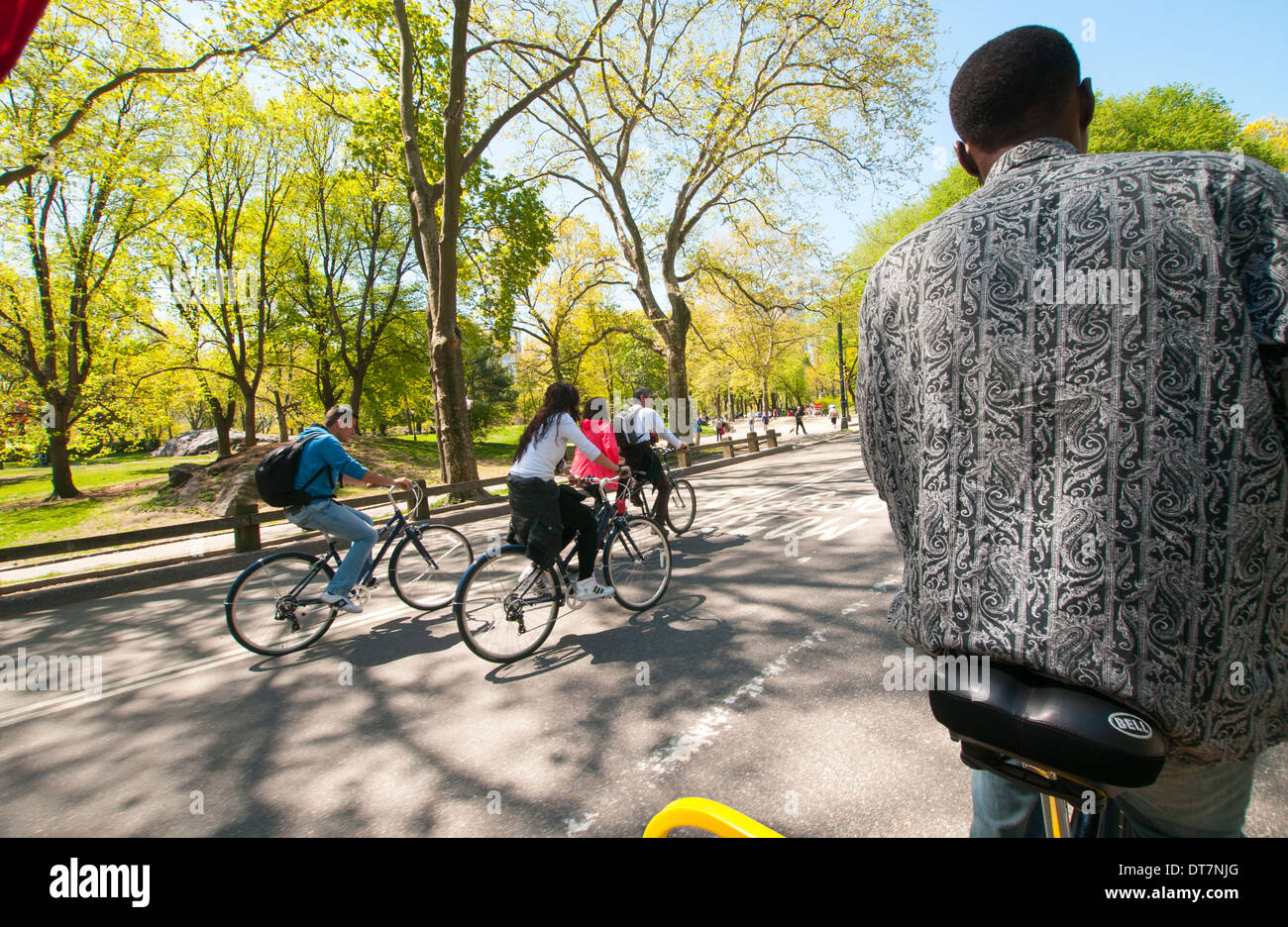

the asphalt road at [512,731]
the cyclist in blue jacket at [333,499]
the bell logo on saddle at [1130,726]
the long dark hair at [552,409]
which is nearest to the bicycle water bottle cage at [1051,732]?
the bell logo on saddle at [1130,726]

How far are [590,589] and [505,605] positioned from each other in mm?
797

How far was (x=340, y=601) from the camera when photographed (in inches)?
228

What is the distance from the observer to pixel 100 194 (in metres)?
22.0

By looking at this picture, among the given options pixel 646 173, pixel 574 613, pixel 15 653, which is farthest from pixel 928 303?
pixel 646 173

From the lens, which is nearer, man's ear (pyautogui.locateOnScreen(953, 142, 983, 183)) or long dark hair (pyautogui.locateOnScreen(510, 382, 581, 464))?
man's ear (pyautogui.locateOnScreen(953, 142, 983, 183))

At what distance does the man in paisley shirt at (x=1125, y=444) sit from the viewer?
1.08 meters

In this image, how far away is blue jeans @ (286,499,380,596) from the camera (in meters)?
5.71

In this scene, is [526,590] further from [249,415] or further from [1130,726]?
[249,415]

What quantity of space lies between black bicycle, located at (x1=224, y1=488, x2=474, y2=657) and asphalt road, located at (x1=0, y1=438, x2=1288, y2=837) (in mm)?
187

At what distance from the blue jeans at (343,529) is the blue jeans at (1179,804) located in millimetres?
5490

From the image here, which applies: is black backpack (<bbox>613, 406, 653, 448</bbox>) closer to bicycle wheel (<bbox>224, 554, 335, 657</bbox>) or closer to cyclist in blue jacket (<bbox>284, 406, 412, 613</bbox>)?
cyclist in blue jacket (<bbox>284, 406, 412, 613</bbox>)

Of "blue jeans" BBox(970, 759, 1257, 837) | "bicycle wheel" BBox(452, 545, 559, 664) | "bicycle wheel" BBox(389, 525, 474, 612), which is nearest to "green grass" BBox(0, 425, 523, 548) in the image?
"bicycle wheel" BBox(389, 525, 474, 612)
